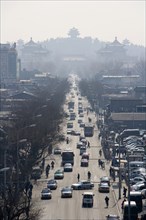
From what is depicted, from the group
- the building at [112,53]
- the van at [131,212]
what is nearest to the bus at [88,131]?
the van at [131,212]

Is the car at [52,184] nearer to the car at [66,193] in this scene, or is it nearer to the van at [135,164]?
the car at [66,193]

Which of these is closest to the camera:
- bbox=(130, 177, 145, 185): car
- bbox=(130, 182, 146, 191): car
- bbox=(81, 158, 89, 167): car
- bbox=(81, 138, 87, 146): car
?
bbox=(130, 182, 146, 191): car

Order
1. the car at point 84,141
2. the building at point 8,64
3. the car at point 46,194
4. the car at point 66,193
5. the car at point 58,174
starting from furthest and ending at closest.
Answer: the building at point 8,64, the car at point 84,141, the car at point 58,174, the car at point 66,193, the car at point 46,194

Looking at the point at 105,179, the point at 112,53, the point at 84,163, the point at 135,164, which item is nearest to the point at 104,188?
the point at 105,179

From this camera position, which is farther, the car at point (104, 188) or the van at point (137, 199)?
the car at point (104, 188)

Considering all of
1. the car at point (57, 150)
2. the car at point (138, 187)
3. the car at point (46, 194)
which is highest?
the car at point (57, 150)

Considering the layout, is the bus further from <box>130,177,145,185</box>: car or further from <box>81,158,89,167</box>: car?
<box>130,177,145,185</box>: car

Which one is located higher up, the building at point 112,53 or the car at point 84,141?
the building at point 112,53

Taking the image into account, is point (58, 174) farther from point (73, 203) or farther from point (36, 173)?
point (73, 203)

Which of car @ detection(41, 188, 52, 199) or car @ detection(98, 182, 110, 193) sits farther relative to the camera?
car @ detection(98, 182, 110, 193)

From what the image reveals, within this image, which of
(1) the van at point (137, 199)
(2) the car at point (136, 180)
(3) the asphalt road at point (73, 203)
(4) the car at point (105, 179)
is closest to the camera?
(3) the asphalt road at point (73, 203)

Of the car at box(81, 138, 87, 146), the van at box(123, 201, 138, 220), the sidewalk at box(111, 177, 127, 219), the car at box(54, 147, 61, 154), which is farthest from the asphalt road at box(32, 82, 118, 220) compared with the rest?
the car at box(81, 138, 87, 146)
